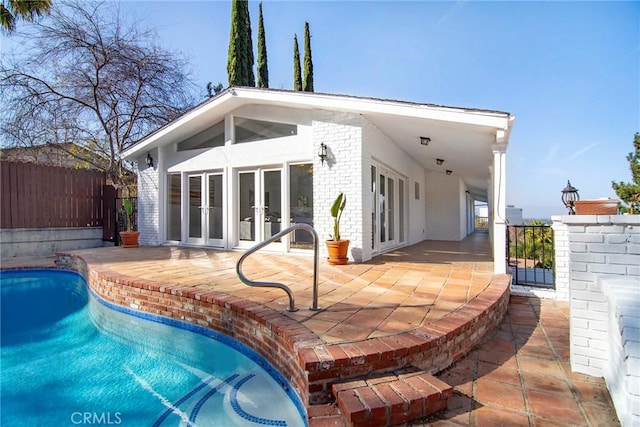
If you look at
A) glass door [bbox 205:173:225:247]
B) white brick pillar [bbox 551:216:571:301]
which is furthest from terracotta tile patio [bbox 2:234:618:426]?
glass door [bbox 205:173:225:247]

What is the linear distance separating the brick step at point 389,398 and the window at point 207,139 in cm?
797

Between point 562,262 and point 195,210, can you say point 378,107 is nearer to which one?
point 562,262

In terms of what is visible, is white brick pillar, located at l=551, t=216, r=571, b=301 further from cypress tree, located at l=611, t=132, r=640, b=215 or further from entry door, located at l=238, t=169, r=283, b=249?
cypress tree, located at l=611, t=132, r=640, b=215

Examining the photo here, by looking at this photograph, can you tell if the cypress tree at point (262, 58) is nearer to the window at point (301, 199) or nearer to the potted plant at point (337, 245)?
the window at point (301, 199)

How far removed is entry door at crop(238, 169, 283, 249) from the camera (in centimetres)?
771

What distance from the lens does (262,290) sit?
4.16 m

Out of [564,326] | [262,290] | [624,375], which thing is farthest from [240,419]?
[564,326]

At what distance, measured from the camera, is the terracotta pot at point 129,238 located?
31.2 ft

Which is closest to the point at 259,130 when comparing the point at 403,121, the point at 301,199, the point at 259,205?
the point at 259,205

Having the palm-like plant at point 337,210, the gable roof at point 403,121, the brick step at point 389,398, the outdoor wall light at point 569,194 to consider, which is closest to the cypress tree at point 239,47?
the gable roof at point 403,121

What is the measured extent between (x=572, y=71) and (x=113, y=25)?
53.0 ft

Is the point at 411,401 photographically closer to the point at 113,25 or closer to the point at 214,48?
the point at 113,25

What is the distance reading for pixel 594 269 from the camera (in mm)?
2379

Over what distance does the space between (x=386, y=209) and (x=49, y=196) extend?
37.9ft
